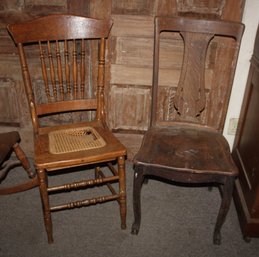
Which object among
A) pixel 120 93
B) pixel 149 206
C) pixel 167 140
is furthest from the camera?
pixel 120 93

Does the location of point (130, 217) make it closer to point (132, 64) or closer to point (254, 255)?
point (254, 255)

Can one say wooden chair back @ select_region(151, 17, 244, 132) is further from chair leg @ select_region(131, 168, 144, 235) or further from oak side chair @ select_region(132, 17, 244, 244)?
chair leg @ select_region(131, 168, 144, 235)

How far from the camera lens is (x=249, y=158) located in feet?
5.74

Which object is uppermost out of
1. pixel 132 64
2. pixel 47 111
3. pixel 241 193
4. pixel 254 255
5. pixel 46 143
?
pixel 132 64

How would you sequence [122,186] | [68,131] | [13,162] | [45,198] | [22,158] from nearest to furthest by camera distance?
[45,198] → [122,186] → [68,131] → [22,158] → [13,162]

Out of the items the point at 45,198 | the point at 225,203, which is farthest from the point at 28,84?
the point at 225,203

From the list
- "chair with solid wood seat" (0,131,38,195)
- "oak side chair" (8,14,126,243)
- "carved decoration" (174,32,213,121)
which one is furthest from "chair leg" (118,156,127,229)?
"chair with solid wood seat" (0,131,38,195)

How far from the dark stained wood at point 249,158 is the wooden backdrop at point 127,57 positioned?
20 cm

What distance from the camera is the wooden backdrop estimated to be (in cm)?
179

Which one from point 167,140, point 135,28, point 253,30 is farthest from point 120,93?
point 253,30

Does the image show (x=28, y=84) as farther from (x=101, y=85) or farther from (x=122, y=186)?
(x=122, y=186)

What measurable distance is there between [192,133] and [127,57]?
0.64 meters

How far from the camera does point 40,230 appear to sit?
67.8 inches

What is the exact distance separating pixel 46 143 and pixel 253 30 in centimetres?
137
